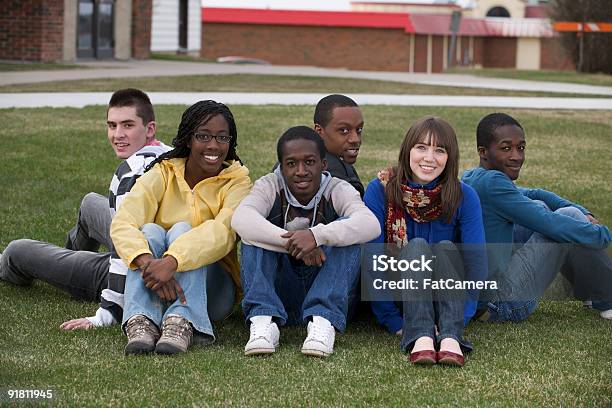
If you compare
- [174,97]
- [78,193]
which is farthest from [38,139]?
[174,97]

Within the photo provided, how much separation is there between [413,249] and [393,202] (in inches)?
13.3

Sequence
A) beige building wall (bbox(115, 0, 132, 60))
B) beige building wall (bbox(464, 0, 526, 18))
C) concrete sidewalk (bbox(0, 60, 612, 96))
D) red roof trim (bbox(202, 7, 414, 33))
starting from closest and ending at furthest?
concrete sidewalk (bbox(0, 60, 612, 96)), beige building wall (bbox(115, 0, 132, 60)), red roof trim (bbox(202, 7, 414, 33)), beige building wall (bbox(464, 0, 526, 18))

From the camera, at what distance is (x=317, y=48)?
133ft

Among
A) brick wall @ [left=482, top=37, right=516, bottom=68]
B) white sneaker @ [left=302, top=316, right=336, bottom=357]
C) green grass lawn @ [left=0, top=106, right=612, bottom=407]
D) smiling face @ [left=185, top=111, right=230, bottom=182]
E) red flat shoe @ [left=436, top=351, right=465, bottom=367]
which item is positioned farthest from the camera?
brick wall @ [left=482, top=37, right=516, bottom=68]

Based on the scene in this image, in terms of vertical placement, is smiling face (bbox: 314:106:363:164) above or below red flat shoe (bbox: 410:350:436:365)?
above

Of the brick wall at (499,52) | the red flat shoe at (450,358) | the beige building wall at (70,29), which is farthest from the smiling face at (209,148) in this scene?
the brick wall at (499,52)

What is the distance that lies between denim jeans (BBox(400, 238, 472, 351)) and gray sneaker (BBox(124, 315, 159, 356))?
1.07 meters

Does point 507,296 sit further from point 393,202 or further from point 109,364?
point 109,364

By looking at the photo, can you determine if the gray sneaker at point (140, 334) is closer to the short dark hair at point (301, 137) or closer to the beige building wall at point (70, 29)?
the short dark hair at point (301, 137)

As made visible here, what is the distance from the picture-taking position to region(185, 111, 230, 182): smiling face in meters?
5.19

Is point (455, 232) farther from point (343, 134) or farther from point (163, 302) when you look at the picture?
point (163, 302)

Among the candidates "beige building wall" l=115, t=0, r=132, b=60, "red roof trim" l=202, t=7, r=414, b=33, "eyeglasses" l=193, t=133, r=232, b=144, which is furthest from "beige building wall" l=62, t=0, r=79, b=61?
"eyeglasses" l=193, t=133, r=232, b=144

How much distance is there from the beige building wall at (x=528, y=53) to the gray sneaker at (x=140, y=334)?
4297cm

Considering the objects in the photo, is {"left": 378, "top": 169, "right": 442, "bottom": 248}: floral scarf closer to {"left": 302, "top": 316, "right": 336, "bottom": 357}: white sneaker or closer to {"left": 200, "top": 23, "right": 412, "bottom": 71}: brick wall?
{"left": 302, "top": 316, "right": 336, "bottom": 357}: white sneaker
